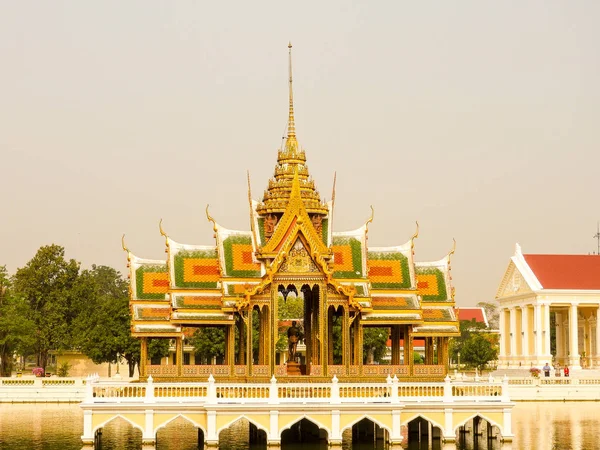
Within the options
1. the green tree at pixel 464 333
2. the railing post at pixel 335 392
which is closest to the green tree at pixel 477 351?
the green tree at pixel 464 333

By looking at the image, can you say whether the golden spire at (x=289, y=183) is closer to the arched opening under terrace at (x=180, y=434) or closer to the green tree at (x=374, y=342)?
the arched opening under terrace at (x=180, y=434)

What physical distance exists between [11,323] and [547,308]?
36.8 metres

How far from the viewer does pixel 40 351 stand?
255ft

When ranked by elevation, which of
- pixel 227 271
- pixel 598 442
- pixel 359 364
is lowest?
pixel 598 442

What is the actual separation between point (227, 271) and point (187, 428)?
8.46m

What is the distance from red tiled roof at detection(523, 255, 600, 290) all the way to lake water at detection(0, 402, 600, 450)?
27369mm

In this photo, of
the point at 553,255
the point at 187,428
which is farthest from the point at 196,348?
the point at 187,428

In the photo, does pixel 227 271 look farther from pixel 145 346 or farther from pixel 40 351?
pixel 40 351

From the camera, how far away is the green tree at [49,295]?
76688 mm

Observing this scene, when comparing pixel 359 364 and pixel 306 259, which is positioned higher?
pixel 306 259

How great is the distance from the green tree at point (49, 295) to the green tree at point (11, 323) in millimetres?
2519

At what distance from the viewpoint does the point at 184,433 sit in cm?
4172

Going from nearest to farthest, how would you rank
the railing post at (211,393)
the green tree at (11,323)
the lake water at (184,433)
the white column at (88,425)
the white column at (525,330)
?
1. the white column at (88,425)
2. the railing post at (211,393)
3. the lake water at (184,433)
4. the green tree at (11,323)
5. the white column at (525,330)

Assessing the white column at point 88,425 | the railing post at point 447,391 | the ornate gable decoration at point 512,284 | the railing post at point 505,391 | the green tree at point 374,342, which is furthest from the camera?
the ornate gable decoration at point 512,284
